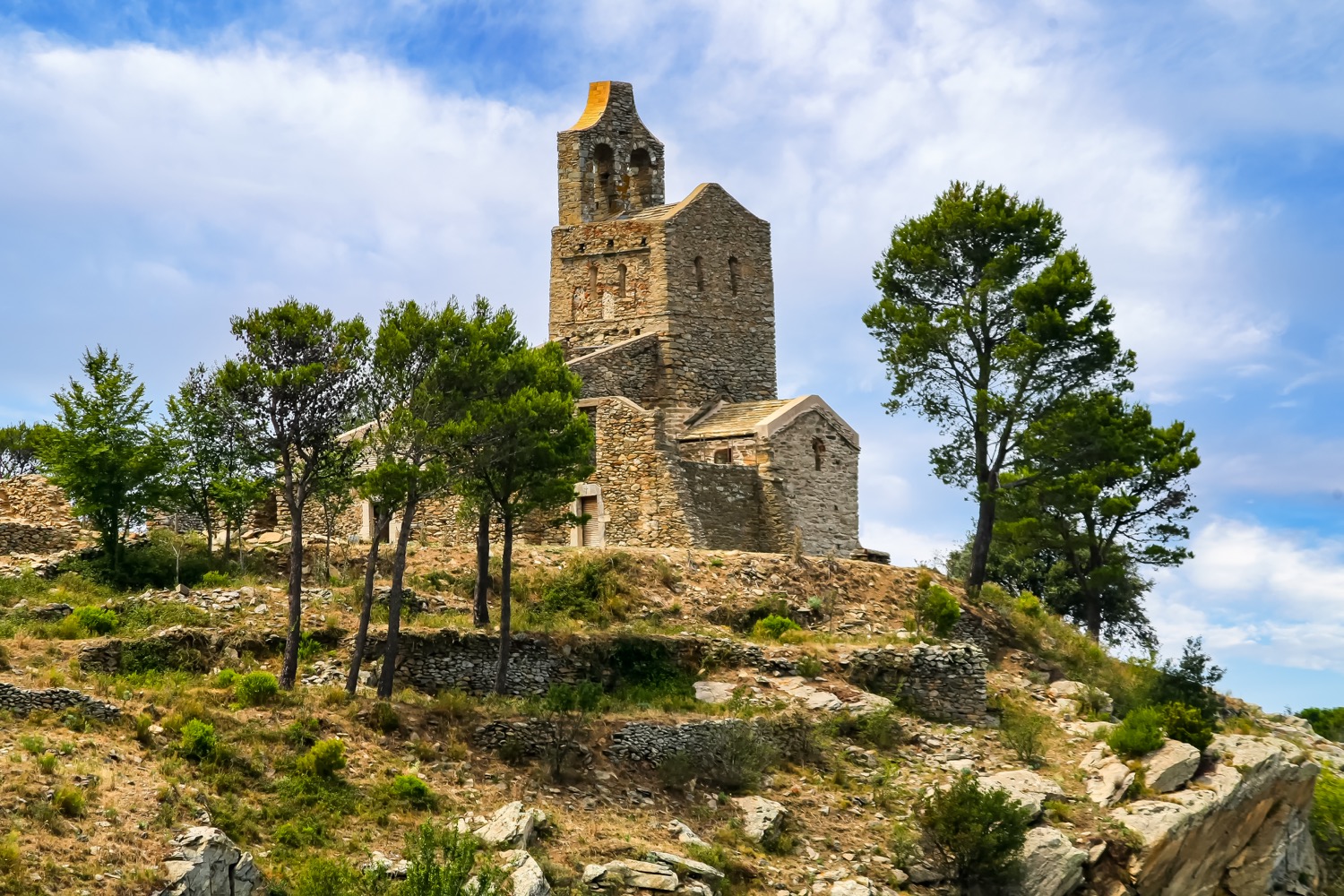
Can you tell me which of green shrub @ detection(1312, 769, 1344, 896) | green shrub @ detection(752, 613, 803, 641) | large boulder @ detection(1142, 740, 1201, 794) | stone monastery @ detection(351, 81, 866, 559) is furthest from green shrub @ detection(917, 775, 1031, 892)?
stone monastery @ detection(351, 81, 866, 559)

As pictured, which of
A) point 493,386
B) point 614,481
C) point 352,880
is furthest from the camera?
point 614,481

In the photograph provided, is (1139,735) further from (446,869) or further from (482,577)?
(446,869)

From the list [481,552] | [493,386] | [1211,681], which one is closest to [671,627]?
[481,552]

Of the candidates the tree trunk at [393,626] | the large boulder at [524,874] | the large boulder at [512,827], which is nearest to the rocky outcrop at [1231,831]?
the large boulder at [512,827]

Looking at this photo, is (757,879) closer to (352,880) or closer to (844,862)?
(844,862)

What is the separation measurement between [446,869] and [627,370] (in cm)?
2182

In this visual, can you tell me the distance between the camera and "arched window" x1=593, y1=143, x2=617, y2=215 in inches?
1774

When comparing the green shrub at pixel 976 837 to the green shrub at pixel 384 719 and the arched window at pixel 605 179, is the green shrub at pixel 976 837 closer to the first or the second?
the green shrub at pixel 384 719

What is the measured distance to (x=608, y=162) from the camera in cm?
4528

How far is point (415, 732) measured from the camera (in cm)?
2567

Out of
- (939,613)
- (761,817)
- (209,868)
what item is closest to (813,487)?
(939,613)

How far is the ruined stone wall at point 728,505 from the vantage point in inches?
1465

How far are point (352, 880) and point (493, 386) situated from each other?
1087 cm

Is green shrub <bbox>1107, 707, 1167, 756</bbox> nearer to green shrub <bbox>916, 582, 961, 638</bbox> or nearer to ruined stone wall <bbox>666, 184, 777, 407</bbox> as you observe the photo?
green shrub <bbox>916, 582, 961, 638</bbox>
